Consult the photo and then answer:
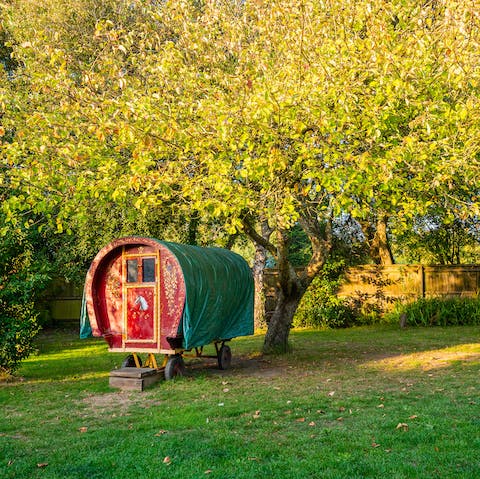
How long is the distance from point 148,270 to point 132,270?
0.36 metres

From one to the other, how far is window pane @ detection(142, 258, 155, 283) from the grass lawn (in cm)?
200

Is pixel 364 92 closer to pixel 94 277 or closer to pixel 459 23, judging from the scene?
pixel 459 23

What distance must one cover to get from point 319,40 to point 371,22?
1.24 metres

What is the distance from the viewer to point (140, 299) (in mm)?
10703

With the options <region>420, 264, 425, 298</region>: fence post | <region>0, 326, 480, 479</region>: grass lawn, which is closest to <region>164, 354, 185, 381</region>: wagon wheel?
<region>0, 326, 480, 479</region>: grass lawn

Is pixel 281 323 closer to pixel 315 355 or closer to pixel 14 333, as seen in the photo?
pixel 315 355

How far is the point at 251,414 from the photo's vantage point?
7695mm

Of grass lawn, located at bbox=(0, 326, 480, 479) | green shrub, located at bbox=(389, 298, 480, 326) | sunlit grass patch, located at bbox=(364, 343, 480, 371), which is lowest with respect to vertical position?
grass lawn, located at bbox=(0, 326, 480, 479)

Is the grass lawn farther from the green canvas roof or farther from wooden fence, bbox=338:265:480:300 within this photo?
wooden fence, bbox=338:265:480:300

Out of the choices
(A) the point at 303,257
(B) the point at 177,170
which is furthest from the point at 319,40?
(A) the point at 303,257

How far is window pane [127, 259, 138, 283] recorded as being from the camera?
1082 centimetres

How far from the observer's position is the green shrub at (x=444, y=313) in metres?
19.4

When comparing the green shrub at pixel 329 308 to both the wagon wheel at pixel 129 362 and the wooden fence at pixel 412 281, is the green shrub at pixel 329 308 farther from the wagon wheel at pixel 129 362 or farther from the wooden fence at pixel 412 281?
the wagon wheel at pixel 129 362

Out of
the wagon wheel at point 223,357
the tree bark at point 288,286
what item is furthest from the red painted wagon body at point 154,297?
the tree bark at point 288,286
